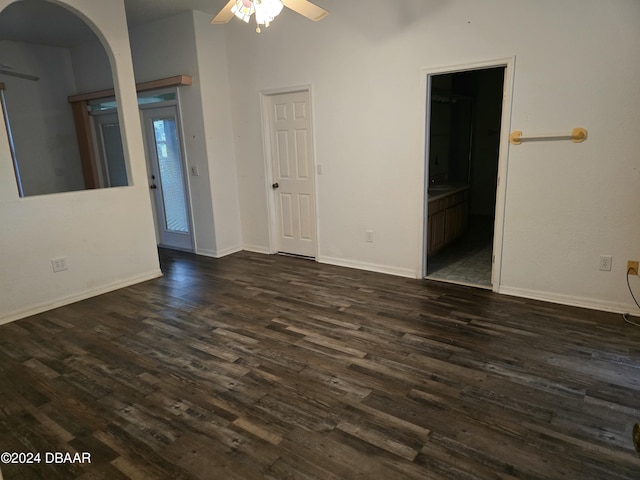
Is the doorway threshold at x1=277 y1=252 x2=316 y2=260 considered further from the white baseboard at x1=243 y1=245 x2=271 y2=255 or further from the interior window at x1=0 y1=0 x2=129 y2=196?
the interior window at x1=0 y1=0 x2=129 y2=196

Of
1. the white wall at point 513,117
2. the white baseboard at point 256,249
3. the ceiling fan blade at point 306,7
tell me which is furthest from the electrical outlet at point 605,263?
the white baseboard at point 256,249

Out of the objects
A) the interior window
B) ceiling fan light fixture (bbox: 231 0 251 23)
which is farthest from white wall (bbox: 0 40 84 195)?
ceiling fan light fixture (bbox: 231 0 251 23)

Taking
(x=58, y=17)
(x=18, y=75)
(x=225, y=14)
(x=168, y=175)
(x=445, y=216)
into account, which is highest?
(x=58, y=17)

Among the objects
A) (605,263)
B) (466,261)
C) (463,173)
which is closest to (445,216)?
(466,261)

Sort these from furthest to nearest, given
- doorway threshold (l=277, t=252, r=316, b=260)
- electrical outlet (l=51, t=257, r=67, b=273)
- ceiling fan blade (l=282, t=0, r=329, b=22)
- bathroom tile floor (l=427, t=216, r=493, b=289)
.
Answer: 1. doorway threshold (l=277, t=252, r=316, b=260)
2. bathroom tile floor (l=427, t=216, r=493, b=289)
3. electrical outlet (l=51, t=257, r=67, b=273)
4. ceiling fan blade (l=282, t=0, r=329, b=22)

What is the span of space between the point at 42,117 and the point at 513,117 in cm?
657

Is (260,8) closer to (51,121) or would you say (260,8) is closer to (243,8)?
(243,8)

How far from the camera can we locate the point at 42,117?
619 centimetres

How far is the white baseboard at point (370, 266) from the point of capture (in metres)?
4.34

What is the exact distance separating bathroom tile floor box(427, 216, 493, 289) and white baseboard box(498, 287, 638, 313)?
0.85ft

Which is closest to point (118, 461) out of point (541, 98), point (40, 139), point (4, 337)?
point (4, 337)

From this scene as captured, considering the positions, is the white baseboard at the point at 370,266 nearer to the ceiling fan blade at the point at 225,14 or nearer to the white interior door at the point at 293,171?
the white interior door at the point at 293,171

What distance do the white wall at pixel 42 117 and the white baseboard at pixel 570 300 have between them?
6.66 m

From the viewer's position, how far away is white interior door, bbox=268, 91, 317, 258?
4.82 meters
